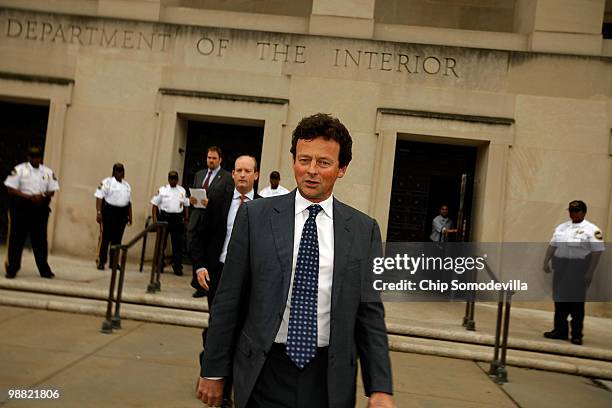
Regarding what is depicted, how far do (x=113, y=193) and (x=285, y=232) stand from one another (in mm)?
8404

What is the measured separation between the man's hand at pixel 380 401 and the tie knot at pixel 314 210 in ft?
2.56

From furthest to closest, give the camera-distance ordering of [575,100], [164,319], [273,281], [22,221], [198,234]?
1. [575,100]
2. [22,221]
3. [164,319]
4. [198,234]
5. [273,281]

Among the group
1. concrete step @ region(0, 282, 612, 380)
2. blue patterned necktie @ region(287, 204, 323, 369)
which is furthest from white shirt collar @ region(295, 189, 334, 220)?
concrete step @ region(0, 282, 612, 380)

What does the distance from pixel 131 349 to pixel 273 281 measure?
4182mm

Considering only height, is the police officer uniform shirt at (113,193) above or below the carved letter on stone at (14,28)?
below

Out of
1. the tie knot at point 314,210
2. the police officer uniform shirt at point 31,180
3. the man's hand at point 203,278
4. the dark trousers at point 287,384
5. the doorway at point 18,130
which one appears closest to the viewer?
the dark trousers at point 287,384

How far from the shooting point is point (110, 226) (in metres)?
10.1

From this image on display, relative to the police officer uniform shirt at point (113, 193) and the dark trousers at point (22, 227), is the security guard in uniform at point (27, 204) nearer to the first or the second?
the dark trousers at point (22, 227)

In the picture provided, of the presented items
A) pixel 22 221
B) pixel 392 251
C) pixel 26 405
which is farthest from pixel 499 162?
pixel 26 405

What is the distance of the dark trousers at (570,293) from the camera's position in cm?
770

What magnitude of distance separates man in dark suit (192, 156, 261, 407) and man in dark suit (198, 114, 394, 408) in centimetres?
221

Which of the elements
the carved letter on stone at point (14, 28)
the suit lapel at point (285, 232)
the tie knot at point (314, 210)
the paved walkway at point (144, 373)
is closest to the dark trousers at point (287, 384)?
the suit lapel at point (285, 232)

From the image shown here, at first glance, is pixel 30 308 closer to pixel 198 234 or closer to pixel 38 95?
pixel 198 234

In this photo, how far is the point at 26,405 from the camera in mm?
4211
